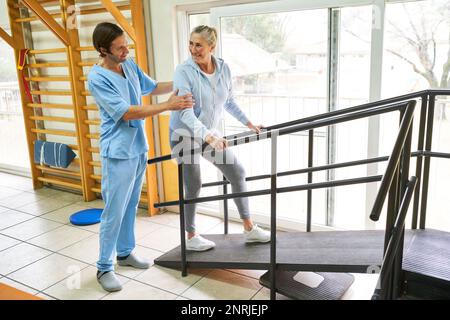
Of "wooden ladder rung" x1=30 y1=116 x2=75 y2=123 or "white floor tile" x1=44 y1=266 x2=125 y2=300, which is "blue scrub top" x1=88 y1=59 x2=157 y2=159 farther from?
"wooden ladder rung" x1=30 y1=116 x2=75 y2=123

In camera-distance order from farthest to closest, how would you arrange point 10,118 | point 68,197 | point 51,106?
point 10,118
point 68,197
point 51,106

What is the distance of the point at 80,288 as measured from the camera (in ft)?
8.68

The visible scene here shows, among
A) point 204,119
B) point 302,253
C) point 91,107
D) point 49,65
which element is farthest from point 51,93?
point 302,253

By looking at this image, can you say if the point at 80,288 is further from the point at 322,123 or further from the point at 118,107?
the point at 322,123

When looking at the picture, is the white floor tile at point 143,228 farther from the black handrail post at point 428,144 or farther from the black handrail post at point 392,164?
the black handrail post at point 392,164

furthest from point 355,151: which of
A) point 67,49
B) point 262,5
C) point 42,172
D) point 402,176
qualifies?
point 42,172

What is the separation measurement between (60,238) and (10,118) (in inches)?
113

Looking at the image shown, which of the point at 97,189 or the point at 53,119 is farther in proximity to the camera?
the point at 53,119

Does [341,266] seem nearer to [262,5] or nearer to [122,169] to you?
[122,169]

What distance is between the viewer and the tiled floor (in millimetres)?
2564

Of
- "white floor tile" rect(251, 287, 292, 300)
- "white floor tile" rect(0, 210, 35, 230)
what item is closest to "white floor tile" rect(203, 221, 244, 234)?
"white floor tile" rect(251, 287, 292, 300)

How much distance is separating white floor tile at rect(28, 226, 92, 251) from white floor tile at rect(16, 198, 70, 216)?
23.4 inches

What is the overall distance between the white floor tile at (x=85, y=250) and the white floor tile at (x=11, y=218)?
90 centimetres
